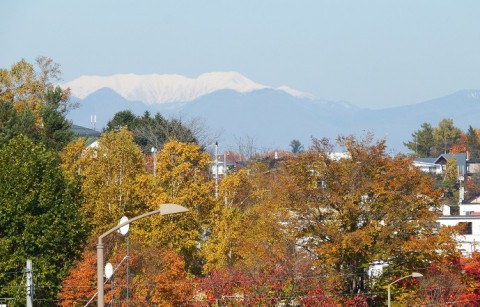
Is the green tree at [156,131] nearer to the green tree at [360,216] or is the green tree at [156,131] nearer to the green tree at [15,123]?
the green tree at [15,123]

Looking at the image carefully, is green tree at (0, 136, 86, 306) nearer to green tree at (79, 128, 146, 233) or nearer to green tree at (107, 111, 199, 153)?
green tree at (79, 128, 146, 233)

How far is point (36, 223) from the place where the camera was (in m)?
64.2

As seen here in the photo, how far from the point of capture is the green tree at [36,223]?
208 feet

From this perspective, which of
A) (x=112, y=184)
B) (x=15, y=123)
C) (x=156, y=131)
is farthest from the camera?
(x=156, y=131)

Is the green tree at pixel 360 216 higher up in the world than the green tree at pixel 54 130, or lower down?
lower down

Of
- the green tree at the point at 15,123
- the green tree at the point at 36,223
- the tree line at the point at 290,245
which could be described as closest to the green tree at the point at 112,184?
the tree line at the point at 290,245

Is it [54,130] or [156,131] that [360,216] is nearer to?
[54,130]

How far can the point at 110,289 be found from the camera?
64.2 metres

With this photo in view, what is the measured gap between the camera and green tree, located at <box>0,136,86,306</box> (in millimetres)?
63406

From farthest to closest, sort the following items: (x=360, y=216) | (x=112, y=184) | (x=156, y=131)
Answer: (x=156, y=131) → (x=112, y=184) → (x=360, y=216)

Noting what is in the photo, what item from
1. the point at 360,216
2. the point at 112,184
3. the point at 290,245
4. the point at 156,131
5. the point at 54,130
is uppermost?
the point at 156,131

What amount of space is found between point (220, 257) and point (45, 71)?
62168mm

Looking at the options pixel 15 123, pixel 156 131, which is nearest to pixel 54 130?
pixel 15 123

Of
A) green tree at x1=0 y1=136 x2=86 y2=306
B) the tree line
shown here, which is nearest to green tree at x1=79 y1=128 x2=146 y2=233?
the tree line
